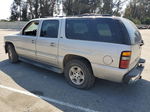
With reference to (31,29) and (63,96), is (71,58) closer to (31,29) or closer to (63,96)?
(63,96)

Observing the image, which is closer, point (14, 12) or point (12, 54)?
point (12, 54)

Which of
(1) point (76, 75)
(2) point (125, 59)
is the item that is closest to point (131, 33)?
(2) point (125, 59)

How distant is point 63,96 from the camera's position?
3898 millimetres

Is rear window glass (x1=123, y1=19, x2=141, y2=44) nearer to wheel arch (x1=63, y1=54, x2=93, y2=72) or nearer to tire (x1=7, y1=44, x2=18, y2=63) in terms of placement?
wheel arch (x1=63, y1=54, x2=93, y2=72)

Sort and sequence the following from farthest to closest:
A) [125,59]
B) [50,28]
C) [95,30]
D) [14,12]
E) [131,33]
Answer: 1. [14,12]
2. [50,28]
3. [95,30]
4. [131,33]
5. [125,59]

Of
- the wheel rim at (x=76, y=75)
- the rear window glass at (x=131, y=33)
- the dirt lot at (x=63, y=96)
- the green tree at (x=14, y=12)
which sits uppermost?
the green tree at (x=14, y=12)

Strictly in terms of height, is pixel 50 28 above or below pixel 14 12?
below

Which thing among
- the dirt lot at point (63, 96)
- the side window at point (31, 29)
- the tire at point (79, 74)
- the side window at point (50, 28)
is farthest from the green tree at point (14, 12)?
the tire at point (79, 74)

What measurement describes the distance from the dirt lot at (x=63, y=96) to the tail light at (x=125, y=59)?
35.6 inches

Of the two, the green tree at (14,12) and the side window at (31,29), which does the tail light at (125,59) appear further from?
the green tree at (14,12)

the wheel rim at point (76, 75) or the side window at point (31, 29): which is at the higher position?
the side window at point (31, 29)

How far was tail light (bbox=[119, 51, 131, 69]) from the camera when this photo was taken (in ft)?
11.1

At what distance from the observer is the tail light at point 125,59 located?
11.1 ft

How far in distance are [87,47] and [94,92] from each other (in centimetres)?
121
